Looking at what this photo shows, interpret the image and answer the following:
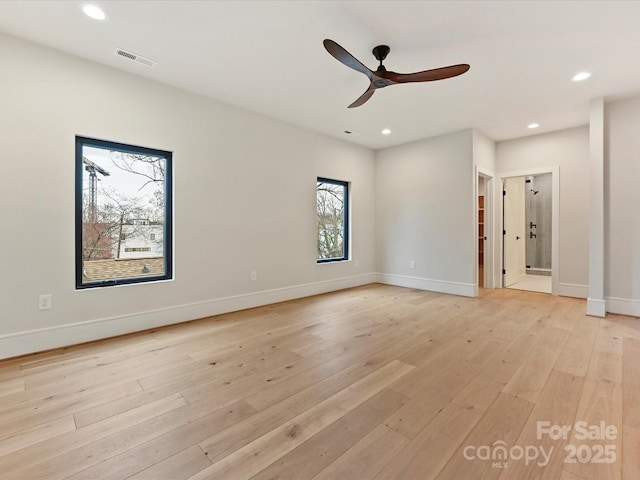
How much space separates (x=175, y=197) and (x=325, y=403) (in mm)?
2791

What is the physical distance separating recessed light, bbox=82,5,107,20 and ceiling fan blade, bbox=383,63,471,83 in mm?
2274

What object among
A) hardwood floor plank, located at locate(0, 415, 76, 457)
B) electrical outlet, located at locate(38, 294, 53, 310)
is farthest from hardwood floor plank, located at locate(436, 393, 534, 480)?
electrical outlet, located at locate(38, 294, 53, 310)

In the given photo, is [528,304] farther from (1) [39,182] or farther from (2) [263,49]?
(1) [39,182]

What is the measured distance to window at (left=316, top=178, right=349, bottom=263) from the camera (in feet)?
17.2

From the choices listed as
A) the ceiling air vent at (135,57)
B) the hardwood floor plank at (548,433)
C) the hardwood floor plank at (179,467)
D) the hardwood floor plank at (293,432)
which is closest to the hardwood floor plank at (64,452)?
the hardwood floor plank at (179,467)

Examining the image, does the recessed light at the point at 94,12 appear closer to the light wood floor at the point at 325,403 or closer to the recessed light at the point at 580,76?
the light wood floor at the point at 325,403

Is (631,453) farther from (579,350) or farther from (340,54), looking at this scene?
(340,54)

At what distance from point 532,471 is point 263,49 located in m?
3.43

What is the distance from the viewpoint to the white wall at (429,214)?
484cm

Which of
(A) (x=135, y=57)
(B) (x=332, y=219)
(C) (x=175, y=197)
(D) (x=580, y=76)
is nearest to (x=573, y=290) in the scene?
(D) (x=580, y=76)

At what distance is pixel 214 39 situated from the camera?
8.45ft

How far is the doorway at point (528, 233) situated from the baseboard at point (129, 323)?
13.5 feet

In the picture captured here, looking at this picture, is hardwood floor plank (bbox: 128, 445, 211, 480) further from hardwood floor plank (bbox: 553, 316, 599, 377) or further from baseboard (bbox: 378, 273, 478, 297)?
baseboard (bbox: 378, 273, 478, 297)

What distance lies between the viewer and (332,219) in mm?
5496
